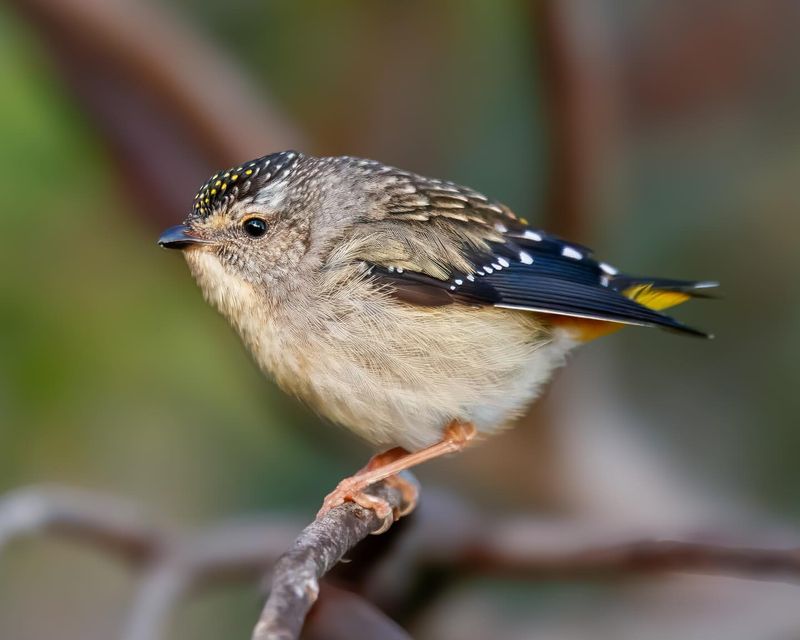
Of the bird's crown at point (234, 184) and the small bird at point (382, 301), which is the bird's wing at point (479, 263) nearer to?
the small bird at point (382, 301)

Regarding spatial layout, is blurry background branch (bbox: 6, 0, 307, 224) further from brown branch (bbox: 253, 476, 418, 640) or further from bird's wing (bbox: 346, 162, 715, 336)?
brown branch (bbox: 253, 476, 418, 640)

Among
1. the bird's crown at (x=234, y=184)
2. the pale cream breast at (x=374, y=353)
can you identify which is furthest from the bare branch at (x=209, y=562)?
the bird's crown at (x=234, y=184)

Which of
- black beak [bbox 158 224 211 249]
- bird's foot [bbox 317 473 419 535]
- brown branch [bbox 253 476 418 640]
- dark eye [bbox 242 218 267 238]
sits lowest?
brown branch [bbox 253 476 418 640]

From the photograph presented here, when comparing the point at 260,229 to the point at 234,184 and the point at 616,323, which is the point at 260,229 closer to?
the point at 234,184

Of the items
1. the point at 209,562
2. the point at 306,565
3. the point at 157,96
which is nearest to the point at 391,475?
the point at 209,562

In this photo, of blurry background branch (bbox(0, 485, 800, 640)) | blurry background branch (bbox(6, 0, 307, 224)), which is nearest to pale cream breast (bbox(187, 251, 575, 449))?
blurry background branch (bbox(0, 485, 800, 640))

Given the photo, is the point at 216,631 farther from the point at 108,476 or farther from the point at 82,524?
the point at 82,524

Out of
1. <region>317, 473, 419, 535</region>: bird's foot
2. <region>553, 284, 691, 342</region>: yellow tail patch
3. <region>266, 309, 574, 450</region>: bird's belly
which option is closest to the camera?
<region>317, 473, 419, 535</region>: bird's foot

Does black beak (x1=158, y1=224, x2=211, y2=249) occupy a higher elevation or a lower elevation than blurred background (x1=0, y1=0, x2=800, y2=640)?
lower
